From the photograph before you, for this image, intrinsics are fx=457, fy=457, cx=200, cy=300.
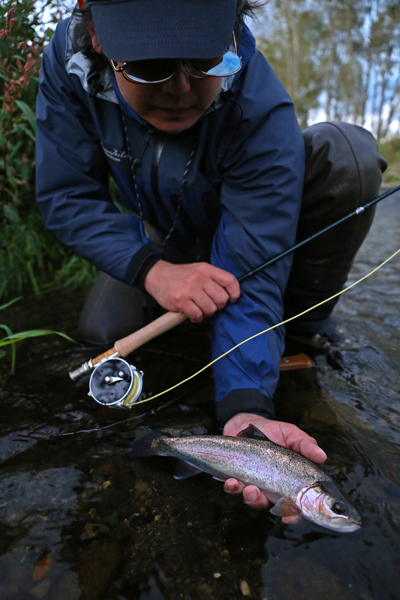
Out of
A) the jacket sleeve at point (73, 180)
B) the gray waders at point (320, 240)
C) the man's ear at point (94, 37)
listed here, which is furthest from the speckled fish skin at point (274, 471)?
the man's ear at point (94, 37)

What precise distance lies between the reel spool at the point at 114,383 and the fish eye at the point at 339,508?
1134 millimetres

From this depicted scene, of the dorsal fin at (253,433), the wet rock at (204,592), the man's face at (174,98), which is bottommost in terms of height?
the wet rock at (204,592)

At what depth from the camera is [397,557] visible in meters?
1.62

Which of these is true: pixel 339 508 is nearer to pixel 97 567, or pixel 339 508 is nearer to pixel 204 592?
pixel 204 592

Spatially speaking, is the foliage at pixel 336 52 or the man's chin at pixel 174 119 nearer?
the man's chin at pixel 174 119

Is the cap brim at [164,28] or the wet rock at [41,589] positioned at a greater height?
the cap brim at [164,28]

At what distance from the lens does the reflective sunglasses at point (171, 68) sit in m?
1.86

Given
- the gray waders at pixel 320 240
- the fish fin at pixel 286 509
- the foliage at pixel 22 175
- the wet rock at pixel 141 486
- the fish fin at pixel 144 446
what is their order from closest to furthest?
the fish fin at pixel 286 509
the wet rock at pixel 141 486
the fish fin at pixel 144 446
the gray waders at pixel 320 240
the foliage at pixel 22 175

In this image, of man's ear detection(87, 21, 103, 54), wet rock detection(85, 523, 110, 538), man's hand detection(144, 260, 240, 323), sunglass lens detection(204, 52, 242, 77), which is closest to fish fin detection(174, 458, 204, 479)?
wet rock detection(85, 523, 110, 538)

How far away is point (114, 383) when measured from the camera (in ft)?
7.89

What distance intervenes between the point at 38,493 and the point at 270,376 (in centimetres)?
118

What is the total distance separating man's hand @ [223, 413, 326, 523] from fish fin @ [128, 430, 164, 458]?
344 millimetres

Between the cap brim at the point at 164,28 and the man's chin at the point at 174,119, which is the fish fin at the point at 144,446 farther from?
the cap brim at the point at 164,28

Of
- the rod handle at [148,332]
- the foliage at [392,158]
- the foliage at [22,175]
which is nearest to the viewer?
the rod handle at [148,332]
